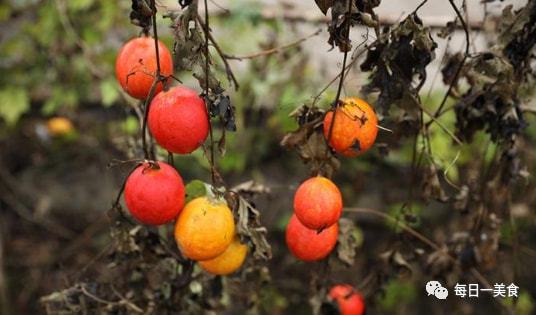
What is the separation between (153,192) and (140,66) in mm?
219

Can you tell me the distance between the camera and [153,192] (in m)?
1.10

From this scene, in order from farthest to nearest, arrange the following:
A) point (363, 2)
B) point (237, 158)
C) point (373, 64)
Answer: point (237, 158) → point (373, 64) → point (363, 2)

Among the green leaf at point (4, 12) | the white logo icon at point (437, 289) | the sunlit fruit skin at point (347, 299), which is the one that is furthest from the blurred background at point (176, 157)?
the sunlit fruit skin at point (347, 299)

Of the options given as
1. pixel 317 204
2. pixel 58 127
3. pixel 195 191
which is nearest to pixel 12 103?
pixel 58 127

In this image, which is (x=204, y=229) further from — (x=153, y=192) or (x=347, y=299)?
(x=347, y=299)

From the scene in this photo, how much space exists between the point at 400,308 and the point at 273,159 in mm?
751

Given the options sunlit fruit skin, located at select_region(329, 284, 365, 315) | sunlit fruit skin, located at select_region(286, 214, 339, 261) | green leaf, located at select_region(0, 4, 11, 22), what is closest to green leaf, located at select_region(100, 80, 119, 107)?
green leaf, located at select_region(0, 4, 11, 22)

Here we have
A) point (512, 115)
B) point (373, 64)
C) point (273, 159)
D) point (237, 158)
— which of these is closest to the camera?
point (373, 64)

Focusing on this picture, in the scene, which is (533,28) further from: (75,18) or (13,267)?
(13,267)

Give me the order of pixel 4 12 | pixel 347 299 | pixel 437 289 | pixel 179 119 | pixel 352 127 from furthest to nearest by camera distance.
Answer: pixel 4 12 → pixel 437 289 → pixel 347 299 → pixel 352 127 → pixel 179 119

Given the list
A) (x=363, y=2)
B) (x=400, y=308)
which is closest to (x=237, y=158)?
(x=400, y=308)

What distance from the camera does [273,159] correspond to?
260cm

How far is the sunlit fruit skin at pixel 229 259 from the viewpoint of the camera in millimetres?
1260

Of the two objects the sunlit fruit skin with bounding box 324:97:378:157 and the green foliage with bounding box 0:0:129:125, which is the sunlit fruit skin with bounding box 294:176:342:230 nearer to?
the sunlit fruit skin with bounding box 324:97:378:157
